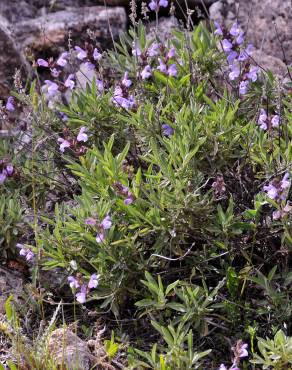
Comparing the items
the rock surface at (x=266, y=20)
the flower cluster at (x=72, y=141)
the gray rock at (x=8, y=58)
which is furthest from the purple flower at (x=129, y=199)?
the gray rock at (x=8, y=58)

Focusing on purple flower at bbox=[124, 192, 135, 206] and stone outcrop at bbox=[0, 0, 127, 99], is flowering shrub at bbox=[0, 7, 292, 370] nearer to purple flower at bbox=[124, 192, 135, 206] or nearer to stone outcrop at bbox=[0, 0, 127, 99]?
purple flower at bbox=[124, 192, 135, 206]

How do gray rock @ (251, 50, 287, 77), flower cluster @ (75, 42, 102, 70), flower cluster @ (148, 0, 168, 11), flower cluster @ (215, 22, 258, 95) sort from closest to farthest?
→ 1. flower cluster @ (215, 22, 258, 95)
2. flower cluster @ (75, 42, 102, 70)
3. flower cluster @ (148, 0, 168, 11)
4. gray rock @ (251, 50, 287, 77)

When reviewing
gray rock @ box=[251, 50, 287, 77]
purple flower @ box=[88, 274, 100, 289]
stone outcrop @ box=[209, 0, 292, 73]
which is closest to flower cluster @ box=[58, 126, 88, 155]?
purple flower @ box=[88, 274, 100, 289]

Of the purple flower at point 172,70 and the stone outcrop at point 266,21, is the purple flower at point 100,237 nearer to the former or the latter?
the purple flower at point 172,70

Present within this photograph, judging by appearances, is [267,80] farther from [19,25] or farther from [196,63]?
[19,25]

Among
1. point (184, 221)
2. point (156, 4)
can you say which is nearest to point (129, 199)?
point (184, 221)

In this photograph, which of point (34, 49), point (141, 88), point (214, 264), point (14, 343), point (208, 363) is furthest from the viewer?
point (34, 49)

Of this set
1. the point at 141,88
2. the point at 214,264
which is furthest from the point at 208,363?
the point at 141,88
